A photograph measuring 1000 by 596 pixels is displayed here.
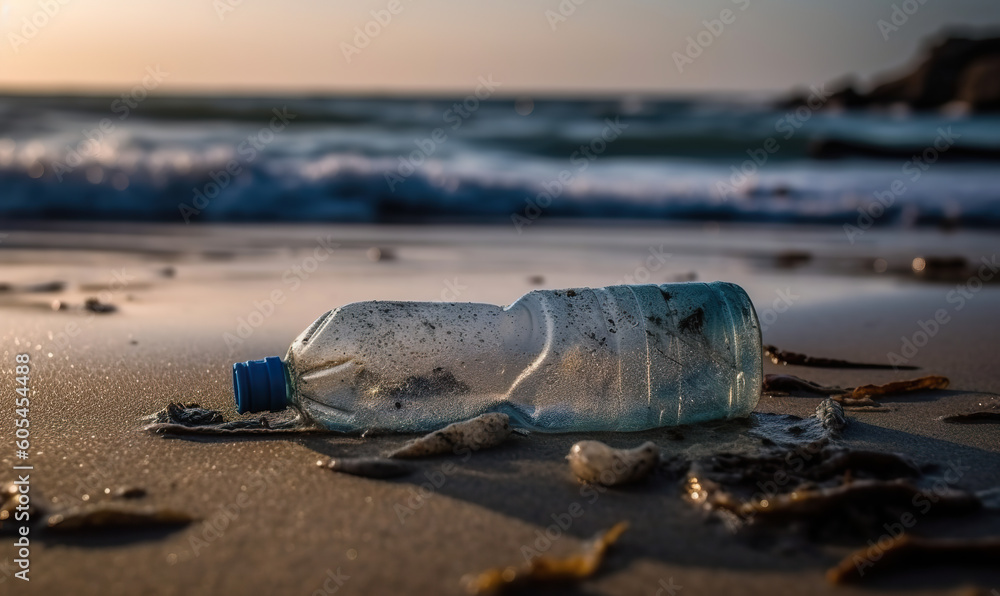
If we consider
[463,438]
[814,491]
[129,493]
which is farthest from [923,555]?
[129,493]

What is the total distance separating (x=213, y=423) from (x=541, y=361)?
2.73ft

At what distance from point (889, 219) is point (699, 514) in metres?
6.70

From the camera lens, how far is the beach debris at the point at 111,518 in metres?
1.53

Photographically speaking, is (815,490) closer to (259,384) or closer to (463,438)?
(463,438)

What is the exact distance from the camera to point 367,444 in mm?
2023

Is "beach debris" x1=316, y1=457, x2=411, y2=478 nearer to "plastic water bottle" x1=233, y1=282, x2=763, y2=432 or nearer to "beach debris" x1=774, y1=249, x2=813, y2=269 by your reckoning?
"plastic water bottle" x1=233, y1=282, x2=763, y2=432

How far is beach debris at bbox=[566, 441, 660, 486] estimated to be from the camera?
5.69 feet

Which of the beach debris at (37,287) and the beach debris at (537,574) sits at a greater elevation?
the beach debris at (537,574)

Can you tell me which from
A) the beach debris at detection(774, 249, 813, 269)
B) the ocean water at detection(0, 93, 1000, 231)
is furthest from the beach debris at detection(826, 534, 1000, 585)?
the ocean water at detection(0, 93, 1000, 231)

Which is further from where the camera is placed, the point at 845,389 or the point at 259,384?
the point at 845,389

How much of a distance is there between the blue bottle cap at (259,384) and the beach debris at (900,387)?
5.24 feet

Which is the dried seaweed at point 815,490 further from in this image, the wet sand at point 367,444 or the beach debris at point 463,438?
the beach debris at point 463,438

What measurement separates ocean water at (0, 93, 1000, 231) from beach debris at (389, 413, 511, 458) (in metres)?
5.30

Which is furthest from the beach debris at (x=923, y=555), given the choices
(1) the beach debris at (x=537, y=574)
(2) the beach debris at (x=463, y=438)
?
(2) the beach debris at (x=463, y=438)
